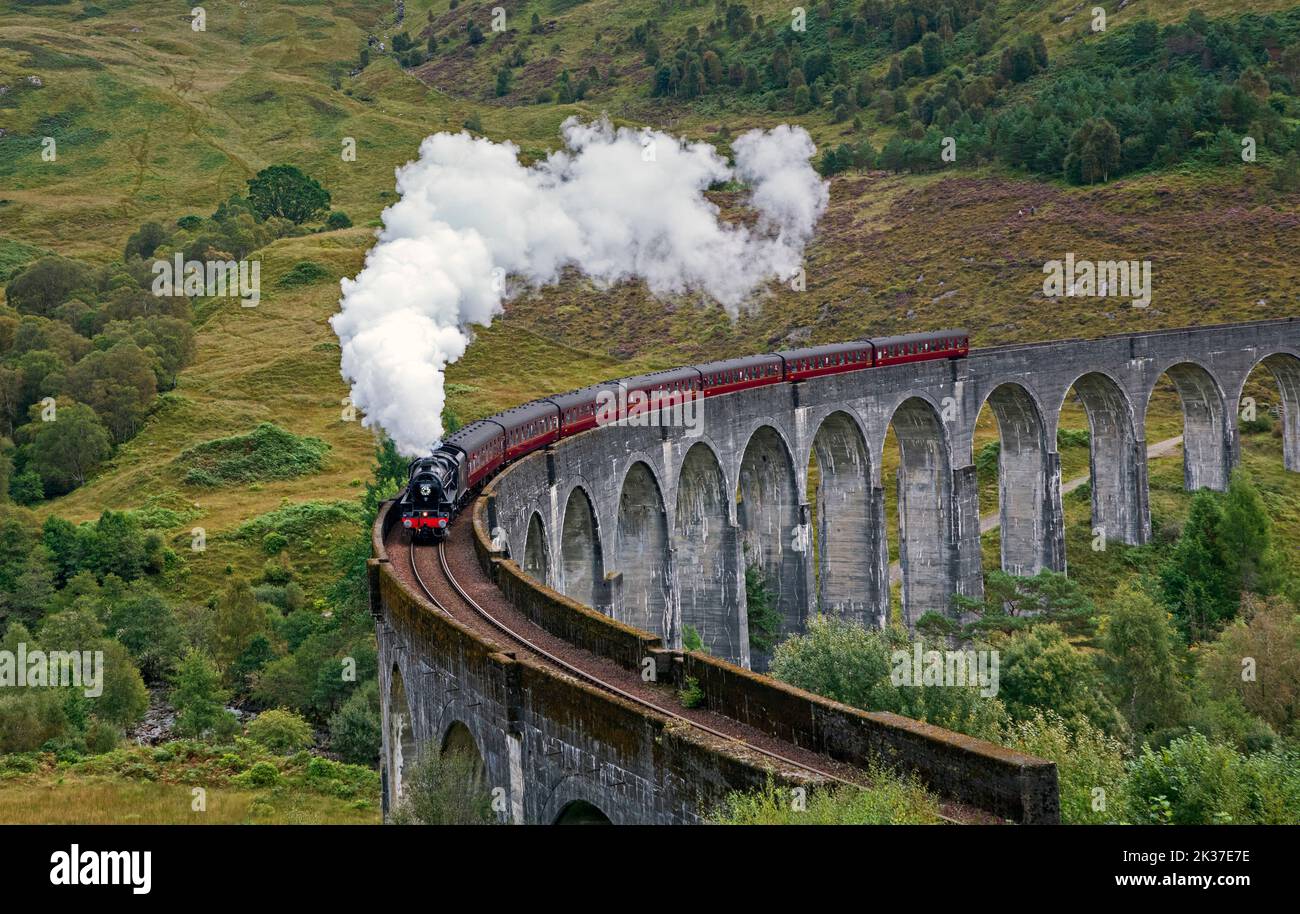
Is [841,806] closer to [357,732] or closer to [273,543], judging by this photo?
[357,732]

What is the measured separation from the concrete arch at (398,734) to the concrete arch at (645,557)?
14.6 meters

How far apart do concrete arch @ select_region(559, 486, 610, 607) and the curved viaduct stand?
0.07 meters

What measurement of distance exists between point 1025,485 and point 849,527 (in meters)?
12.2

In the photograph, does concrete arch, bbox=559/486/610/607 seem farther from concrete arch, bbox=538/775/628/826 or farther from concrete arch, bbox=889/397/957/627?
concrete arch, bbox=889/397/957/627

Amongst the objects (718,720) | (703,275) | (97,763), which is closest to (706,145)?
(703,275)

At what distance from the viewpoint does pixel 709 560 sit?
51.8 metres

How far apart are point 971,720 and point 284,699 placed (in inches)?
1176

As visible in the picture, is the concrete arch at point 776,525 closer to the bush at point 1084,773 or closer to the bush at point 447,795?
the bush at point 1084,773

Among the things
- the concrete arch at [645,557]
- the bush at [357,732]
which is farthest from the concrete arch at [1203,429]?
the bush at [357,732]

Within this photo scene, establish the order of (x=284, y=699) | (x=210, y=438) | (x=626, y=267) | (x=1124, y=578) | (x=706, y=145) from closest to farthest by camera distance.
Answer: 1. (x=284, y=699)
2. (x=1124, y=578)
3. (x=210, y=438)
4. (x=626, y=267)
5. (x=706, y=145)

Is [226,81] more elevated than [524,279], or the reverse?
[226,81]

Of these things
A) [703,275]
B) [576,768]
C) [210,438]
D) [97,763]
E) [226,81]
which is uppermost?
[226,81]

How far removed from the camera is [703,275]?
396ft
